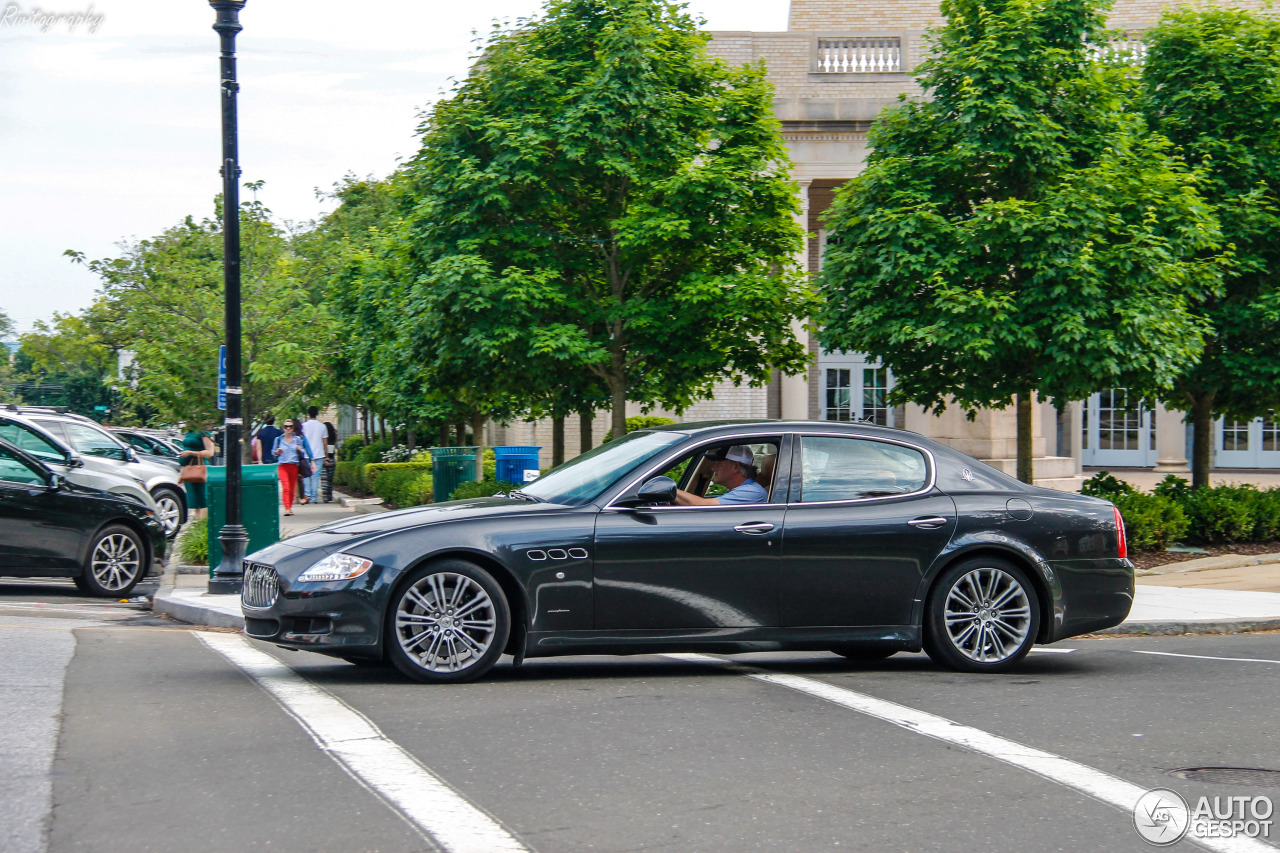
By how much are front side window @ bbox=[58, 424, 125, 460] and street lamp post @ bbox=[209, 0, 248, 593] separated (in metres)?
8.36

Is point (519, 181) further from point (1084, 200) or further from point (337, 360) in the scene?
point (337, 360)

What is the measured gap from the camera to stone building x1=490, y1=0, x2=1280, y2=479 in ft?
94.1

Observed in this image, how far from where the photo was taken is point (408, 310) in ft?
61.3

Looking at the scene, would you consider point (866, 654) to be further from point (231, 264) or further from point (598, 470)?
point (231, 264)

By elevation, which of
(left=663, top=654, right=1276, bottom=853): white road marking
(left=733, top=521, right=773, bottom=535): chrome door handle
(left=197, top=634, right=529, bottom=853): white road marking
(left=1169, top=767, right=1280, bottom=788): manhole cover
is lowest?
(left=1169, top=767, right=1280, bottom=788): manhole cover

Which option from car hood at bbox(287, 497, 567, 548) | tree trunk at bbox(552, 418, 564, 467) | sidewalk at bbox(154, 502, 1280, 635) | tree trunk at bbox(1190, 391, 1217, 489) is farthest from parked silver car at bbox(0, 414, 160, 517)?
tree trunk at bbox(1190, 391, 1217, 489)

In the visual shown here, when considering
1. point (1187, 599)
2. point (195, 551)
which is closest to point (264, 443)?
point (195, 551)

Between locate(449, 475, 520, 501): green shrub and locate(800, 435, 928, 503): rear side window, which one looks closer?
locate(800, 435, 928, 503): rear side window

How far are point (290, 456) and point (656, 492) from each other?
17.7 metres

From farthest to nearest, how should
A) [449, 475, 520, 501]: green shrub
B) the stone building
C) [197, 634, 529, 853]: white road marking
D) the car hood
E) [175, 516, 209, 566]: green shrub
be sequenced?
the stone building < [449, 475, 520, 501]: green shrub < [175, 516, 209, 566]: green shrub < the car hood < [197, 634, 529, 853]: white road marking

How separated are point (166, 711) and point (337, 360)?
30.3m

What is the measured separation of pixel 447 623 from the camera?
7613 millimetres

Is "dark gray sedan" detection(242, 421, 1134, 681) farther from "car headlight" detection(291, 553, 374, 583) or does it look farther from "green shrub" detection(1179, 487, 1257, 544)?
"green shrub" detection(1179, 487, 1257, 544)

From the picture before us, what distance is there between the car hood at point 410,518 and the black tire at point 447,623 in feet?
0.95
